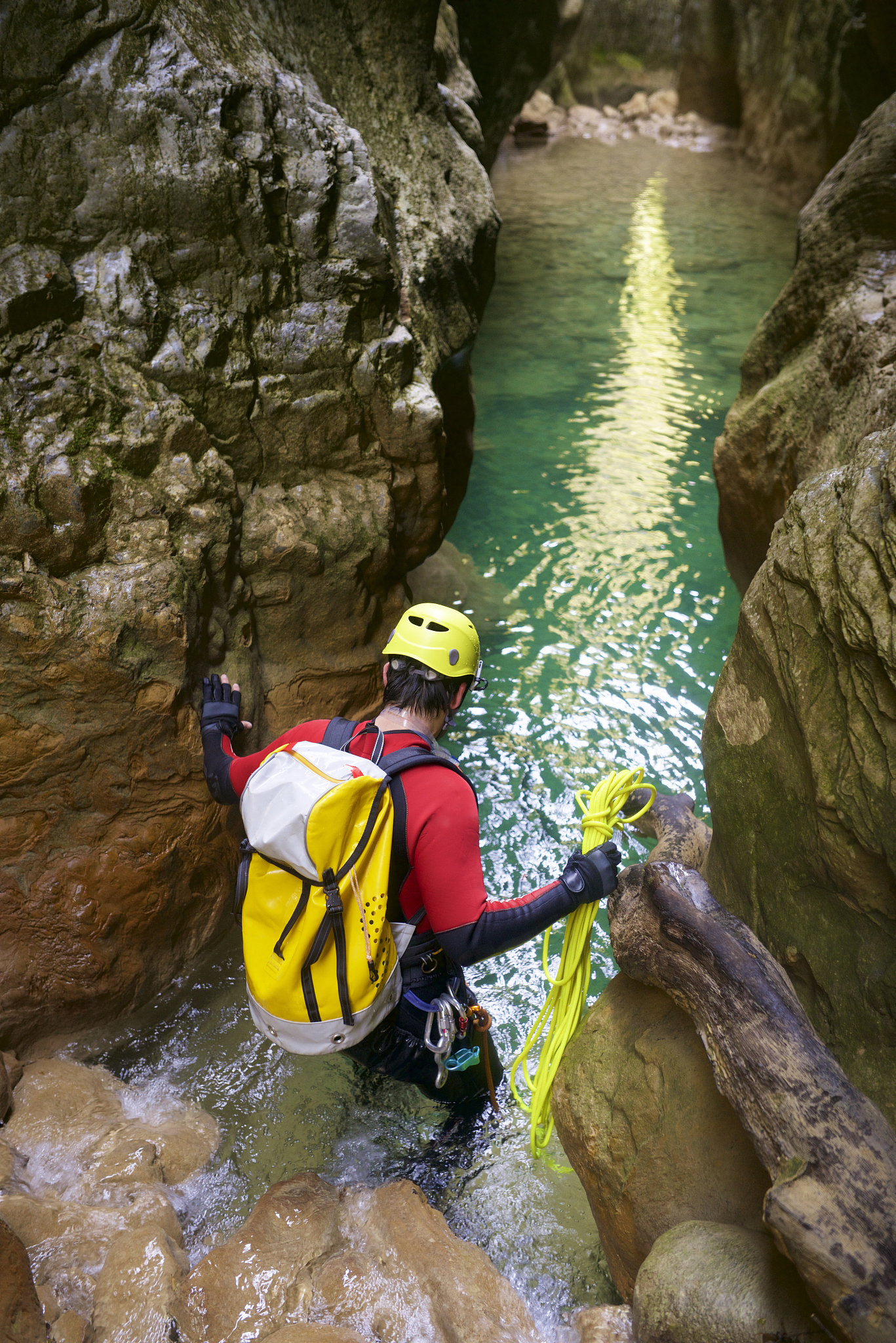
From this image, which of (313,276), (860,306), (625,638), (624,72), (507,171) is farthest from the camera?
(624,72)

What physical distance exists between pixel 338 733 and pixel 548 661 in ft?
11.4

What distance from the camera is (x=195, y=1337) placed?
2.16 metres

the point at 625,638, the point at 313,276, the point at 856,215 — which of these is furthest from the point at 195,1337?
the point at 856,215

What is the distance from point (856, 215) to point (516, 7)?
27.6 ft

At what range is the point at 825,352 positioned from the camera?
4438mm

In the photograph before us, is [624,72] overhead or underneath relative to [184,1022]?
overhead

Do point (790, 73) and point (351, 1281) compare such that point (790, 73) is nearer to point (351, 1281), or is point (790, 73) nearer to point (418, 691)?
point (418, 691)

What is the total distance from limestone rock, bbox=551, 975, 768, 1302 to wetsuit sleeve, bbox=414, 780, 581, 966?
0.48m

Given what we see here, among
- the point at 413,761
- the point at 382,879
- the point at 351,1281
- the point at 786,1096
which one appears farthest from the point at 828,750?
the point at 351,1281

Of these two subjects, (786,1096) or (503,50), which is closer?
(786,1096)

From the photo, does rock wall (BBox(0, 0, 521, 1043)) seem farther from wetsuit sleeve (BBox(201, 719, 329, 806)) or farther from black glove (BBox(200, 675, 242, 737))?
wetsuit sleeve (BBox(201, 719, 329, 806))

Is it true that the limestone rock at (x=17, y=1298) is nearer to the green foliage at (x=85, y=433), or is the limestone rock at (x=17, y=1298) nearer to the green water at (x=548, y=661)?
the green water at (x=548, y=661)

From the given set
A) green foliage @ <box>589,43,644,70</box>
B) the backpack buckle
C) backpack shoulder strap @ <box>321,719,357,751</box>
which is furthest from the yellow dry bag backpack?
green foliage @ <box>589,43,644,70</box>

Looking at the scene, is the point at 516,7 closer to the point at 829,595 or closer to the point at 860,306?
the point at 860,306
